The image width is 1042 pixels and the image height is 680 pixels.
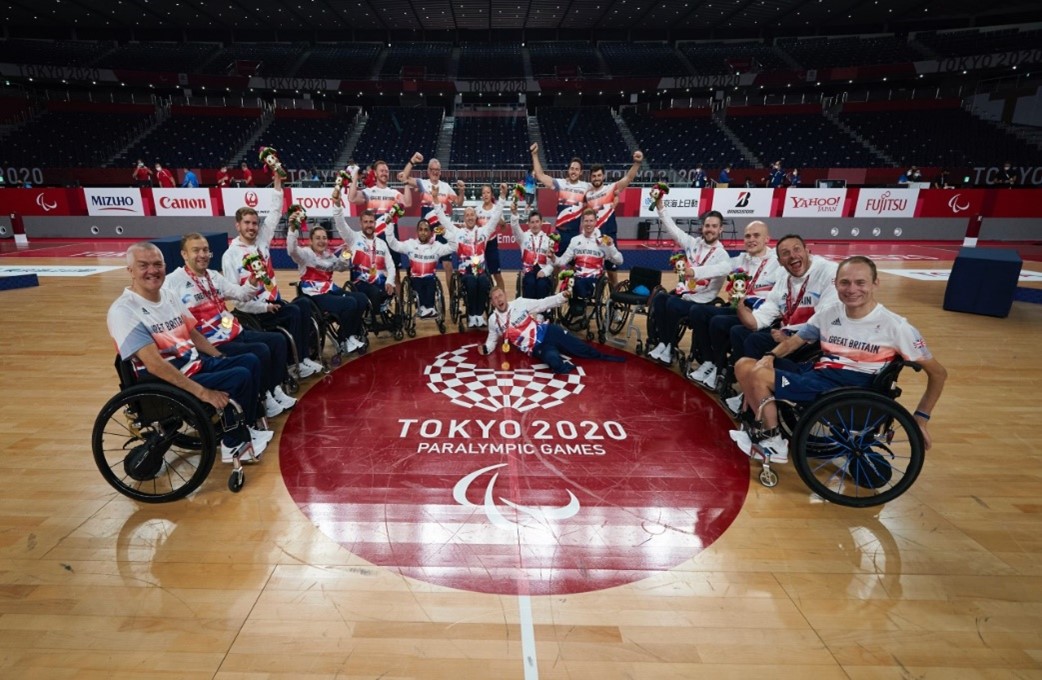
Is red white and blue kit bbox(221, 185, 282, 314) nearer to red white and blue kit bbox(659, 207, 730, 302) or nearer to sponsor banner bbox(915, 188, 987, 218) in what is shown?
red white and blue kit bbox(659, 207, 730, 302)

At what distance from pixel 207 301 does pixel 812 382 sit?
3.58 metres

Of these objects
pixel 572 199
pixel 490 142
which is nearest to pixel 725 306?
pixel 572 199

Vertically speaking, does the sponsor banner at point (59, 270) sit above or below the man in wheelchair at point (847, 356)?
below

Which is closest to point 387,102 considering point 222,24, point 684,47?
point 222,24

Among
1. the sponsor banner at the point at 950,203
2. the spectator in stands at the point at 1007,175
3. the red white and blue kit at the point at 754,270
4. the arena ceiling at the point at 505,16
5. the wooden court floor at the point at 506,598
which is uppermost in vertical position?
the arena ceiling at the point at 505,16

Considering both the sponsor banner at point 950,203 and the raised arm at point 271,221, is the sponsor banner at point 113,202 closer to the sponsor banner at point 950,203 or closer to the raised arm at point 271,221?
the raised arm at point 271,221

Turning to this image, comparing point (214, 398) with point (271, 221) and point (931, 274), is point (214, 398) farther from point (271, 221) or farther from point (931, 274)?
point (931, 274)

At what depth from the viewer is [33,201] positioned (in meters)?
11.5

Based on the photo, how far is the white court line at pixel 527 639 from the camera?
1.70m

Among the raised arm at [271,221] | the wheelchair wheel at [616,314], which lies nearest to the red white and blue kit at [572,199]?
the wheelchair wheel at [616,314]

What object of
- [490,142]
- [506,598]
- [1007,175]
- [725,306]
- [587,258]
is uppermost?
[490,142]

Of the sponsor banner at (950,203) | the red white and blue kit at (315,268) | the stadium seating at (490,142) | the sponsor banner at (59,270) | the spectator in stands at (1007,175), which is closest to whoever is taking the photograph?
the red white and blue kit at (315,268)

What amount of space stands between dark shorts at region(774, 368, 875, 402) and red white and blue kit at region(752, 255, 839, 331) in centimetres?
43

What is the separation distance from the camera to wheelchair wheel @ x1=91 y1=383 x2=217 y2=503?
7.68 feet
